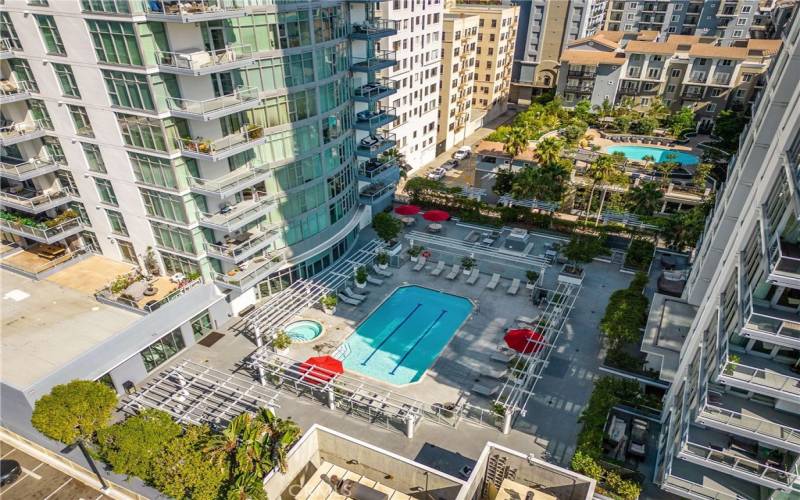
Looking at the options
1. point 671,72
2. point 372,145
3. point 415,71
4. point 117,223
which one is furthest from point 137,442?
point 671,72

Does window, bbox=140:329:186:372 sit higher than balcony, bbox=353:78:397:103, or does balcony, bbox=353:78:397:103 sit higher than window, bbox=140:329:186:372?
balcony, bbox=353:78:397:103

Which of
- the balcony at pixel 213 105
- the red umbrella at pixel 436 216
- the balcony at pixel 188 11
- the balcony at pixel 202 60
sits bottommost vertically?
the red umbrella at pixel 436 216

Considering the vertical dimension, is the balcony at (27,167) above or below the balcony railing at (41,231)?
above

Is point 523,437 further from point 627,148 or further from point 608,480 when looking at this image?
point 627,148

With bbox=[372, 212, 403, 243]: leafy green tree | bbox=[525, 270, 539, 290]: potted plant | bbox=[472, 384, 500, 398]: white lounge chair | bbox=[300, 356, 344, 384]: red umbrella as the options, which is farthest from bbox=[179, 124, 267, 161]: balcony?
bbox=[525, 270, 539, 290]: potted plant

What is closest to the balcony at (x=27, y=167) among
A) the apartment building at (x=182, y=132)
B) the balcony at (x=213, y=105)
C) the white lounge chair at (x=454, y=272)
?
the apartment building at (x=182, y=132)

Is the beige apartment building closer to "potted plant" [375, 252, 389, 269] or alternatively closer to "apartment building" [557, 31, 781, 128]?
"apartment building" [557, 31, 781, 128]

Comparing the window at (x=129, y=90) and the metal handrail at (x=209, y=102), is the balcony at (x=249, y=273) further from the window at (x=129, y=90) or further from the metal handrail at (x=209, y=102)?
the window at (x=129, y=90)

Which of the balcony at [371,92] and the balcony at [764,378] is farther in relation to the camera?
the balcony at [371,92]
